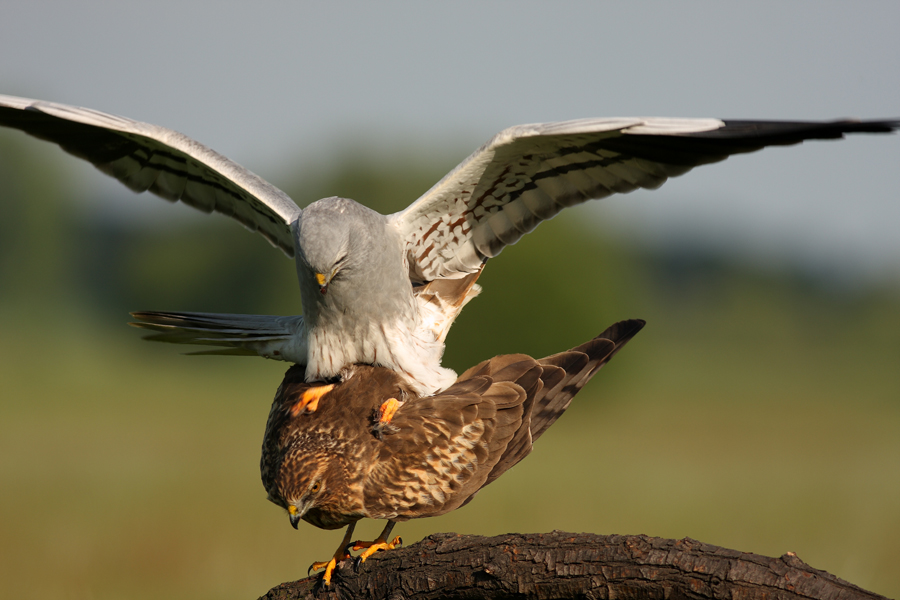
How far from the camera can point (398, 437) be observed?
183 inches

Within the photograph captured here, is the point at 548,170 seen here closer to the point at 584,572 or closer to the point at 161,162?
the point at 584,572

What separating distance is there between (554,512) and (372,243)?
15710 millimetres

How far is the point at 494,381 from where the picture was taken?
5.06 m

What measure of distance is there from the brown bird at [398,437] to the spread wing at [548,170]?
893 mm

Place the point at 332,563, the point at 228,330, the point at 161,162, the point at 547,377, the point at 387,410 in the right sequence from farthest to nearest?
the point at 161,162 < the point at 228,330 < the point at 547,377 < the point at 387,410 < the point at 332,563

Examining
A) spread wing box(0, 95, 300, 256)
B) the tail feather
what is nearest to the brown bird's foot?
the tail feather

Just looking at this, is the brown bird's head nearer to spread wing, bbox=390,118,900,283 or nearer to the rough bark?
the rough bark

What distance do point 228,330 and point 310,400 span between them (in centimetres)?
114

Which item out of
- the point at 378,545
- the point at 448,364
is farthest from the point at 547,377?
the point at 448,364

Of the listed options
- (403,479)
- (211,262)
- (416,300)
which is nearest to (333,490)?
(403,479)

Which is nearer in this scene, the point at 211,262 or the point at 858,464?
the point at 858,464

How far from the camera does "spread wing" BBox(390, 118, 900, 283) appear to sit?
418 centimetres

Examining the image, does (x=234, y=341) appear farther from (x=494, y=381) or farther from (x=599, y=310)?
(x=599, y=310)

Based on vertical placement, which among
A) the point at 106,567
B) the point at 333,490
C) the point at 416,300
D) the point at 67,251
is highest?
the point at 67,251
